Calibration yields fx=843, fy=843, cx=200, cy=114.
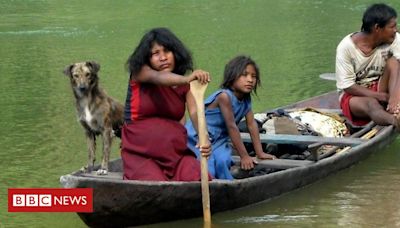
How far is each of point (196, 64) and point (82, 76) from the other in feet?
23.2

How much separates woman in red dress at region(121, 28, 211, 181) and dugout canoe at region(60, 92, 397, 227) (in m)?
0.18

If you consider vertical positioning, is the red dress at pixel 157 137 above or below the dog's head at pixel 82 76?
below

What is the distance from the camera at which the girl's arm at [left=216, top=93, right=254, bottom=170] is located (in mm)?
5934

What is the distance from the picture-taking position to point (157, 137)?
17.3 feet

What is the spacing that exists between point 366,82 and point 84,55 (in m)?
7.16

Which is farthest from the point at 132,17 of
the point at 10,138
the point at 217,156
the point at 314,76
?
the point at 217,156

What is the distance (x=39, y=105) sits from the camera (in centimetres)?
981

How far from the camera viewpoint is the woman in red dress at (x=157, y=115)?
5.25 metres

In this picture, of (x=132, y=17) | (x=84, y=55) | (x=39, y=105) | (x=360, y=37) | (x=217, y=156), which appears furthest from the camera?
(x=132, y=17)

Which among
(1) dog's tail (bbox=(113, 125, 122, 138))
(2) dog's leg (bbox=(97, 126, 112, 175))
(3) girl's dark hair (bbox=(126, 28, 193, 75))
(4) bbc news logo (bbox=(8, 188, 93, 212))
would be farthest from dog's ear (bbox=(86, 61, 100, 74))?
(4) bbc news logo (bbox=(8, 188, 93, 212))

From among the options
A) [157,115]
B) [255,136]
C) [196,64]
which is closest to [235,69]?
[255,136]

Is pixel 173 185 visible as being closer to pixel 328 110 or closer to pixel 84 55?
pixel 328 110

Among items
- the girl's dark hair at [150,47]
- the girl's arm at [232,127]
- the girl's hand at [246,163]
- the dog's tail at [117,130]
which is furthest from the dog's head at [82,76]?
the girl's hand at [246,163]

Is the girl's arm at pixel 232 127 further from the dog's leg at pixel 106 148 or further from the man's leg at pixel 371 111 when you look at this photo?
the man's leg at pixel 371 111
